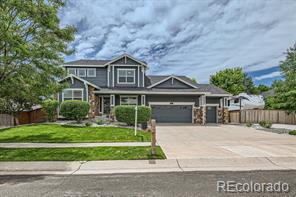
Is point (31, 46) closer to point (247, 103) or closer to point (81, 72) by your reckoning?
point (81, 72)

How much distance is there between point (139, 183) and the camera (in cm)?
A: 650

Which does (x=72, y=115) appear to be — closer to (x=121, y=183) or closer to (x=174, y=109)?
(x=174, y=109)

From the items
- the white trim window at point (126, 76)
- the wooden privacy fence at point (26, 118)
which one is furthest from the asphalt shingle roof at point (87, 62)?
the wooden privacy fence at point (26, 118)

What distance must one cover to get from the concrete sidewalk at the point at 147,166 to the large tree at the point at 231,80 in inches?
2159

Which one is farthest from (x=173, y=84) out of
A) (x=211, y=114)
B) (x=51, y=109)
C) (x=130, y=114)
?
(x=51, y=109)

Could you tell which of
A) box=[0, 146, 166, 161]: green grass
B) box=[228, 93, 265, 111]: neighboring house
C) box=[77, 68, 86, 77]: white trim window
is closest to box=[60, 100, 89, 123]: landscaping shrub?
box=[77, 68, 86, 77]: white trim window

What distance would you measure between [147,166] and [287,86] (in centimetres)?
1560

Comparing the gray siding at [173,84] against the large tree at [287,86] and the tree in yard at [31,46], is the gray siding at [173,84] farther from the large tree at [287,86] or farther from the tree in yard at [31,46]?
the tree in yard at [31,46]

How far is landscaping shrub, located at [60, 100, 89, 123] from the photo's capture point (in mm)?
21688

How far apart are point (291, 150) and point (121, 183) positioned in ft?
27.5

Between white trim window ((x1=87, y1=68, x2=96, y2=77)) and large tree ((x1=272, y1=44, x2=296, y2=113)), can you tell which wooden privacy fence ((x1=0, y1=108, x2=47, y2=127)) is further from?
large tree ((x1=272, y1=44, x2=296, y2=113))

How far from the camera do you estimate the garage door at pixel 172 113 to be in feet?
93.9

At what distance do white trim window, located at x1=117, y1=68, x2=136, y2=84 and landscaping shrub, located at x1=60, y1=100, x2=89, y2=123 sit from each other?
7.43 meters

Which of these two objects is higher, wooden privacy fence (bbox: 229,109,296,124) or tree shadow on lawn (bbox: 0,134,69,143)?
wooden privacy fence (bbox: 229,109,296,124)
